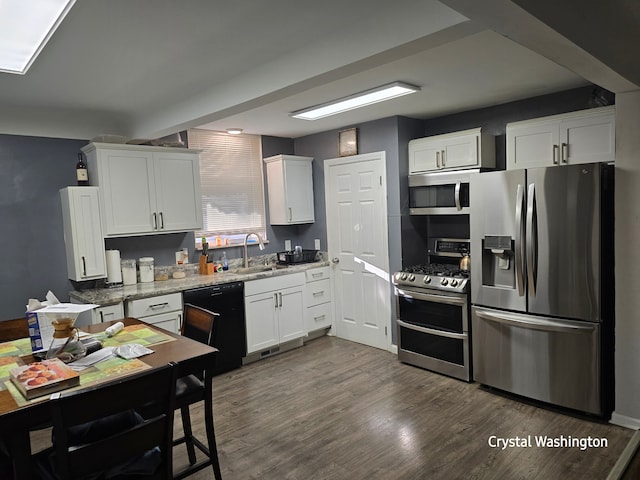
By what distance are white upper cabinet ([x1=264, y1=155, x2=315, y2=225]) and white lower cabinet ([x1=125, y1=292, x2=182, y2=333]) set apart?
5.67 ft

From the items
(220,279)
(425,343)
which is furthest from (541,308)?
(220,279)

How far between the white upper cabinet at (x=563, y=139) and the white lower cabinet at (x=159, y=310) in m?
3.11

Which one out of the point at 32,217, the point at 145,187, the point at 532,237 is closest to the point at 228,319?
the point at 145,187

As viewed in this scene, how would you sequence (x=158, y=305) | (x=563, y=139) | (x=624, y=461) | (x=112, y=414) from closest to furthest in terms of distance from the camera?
(x=624, y=461)
(x=112, y=414)
(x=563, y=139)
(x=158, y=305)

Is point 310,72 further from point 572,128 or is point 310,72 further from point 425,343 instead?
point 425,343

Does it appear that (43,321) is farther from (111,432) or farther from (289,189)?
(289,189)

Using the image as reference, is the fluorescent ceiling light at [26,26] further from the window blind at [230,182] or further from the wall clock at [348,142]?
the wall clock at [348,142]

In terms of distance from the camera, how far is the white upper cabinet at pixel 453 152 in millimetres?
3832

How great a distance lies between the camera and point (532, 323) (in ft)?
10.4

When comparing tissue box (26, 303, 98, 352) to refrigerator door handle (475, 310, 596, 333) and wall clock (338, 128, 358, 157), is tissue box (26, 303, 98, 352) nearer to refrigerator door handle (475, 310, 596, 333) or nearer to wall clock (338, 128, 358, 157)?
refrigerator door handle (475, 310, 596, 333)

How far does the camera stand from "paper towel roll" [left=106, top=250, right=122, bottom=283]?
12.4 feet

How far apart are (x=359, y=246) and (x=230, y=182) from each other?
165cm

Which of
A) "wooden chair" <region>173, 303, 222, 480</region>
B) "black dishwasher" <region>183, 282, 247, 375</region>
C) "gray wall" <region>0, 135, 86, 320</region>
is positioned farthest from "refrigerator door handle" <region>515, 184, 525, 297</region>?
"gray wall" <region>0, 135, 86, 320</region>

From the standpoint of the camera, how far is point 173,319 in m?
3.75
